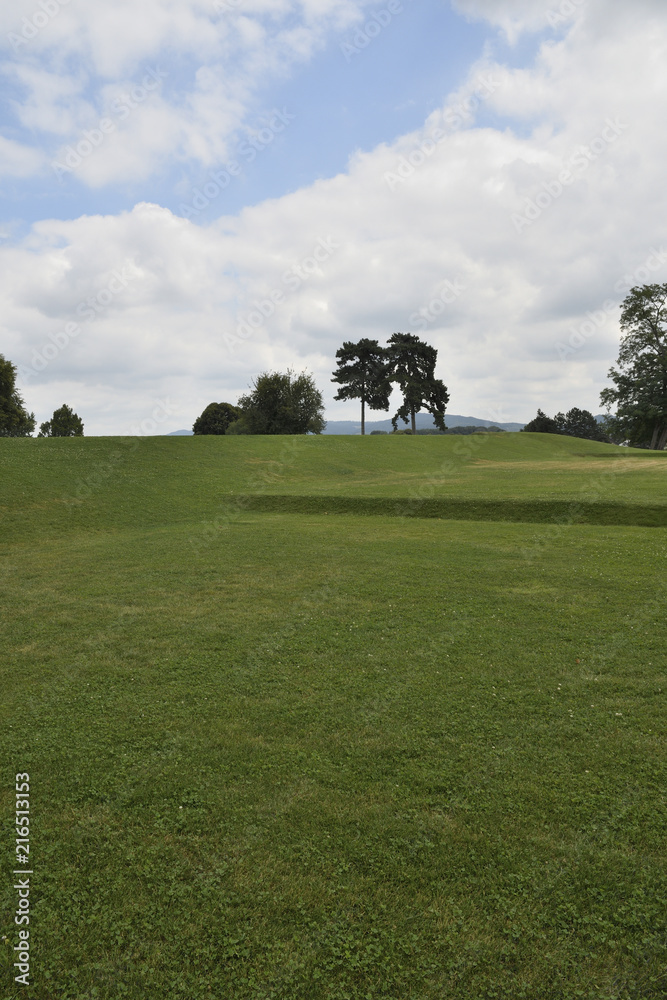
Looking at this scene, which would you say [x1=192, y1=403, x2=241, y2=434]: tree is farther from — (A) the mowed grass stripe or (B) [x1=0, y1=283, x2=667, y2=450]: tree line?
(A) the mowed grass stripe

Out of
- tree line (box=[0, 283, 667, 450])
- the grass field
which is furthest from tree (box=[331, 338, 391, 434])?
the grass field

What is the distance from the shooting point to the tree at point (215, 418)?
98.8 m

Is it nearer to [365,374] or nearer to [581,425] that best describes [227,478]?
[365,374]

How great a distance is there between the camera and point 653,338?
60.4 meters

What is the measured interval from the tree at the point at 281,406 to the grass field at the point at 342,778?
2159 inches

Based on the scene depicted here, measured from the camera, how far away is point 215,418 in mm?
99562

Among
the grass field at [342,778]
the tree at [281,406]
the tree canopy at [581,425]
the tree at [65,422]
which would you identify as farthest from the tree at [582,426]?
the grass field at [342,778]

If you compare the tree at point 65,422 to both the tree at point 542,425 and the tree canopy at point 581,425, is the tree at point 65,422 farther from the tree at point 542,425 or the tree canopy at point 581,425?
the tree canopy at point 581,425

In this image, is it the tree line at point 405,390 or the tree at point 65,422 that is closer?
the tree line at point 405,390

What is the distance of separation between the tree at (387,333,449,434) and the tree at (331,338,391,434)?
1607 mm

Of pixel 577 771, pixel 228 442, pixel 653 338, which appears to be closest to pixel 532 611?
pixel 577 771

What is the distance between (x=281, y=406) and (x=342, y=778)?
64752mm

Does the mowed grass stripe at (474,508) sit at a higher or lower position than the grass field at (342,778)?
higher

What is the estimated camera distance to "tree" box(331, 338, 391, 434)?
76.5 metres
